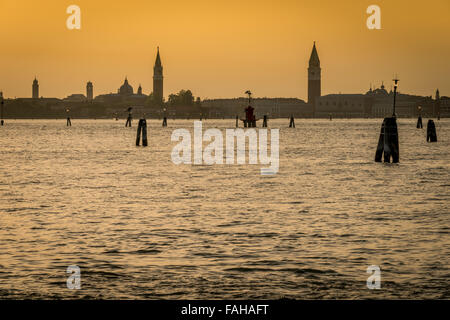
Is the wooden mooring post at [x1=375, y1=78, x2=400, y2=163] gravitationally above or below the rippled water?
above

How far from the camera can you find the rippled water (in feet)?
32.9

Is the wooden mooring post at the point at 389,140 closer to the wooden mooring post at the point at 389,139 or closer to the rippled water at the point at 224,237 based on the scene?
the wooden mooring post at the point at 389,139

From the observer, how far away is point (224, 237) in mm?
13820

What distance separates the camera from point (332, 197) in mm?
20750

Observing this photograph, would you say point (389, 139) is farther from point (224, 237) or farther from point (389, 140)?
point (224, 237)

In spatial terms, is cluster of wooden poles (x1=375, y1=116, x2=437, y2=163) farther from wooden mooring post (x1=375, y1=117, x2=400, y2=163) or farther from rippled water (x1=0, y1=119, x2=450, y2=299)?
rippled water (x1=0, y1=119, x2=450, y2=299)

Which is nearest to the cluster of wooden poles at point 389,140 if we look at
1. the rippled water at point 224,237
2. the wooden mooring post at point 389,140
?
the wooden mooring post at point 389,140

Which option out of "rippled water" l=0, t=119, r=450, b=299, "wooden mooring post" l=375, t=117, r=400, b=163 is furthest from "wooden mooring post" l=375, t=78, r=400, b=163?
"rippled water" l=0, t=119, r=450, b=299

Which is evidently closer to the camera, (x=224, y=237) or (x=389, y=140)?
(x=224, y=237)

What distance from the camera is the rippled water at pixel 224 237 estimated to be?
10.0 m

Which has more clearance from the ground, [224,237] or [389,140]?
[389,140]

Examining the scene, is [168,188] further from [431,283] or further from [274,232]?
[431,283]

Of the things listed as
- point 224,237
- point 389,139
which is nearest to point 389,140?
point 389,139

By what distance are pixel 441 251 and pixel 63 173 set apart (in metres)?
19.7
